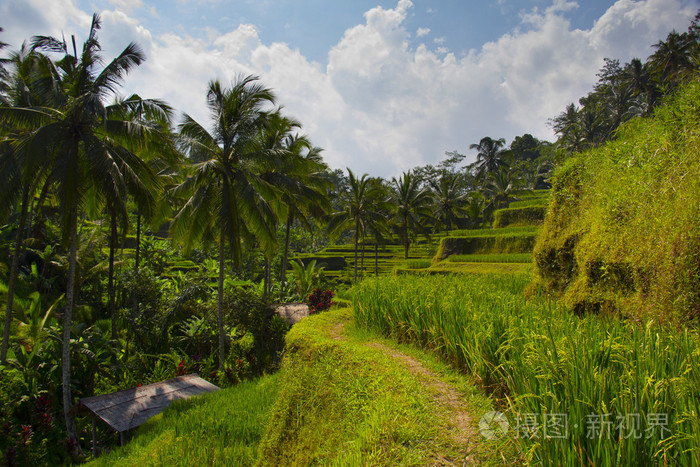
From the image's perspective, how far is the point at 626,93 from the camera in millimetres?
29781

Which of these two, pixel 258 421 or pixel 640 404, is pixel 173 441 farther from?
pixel 640 404

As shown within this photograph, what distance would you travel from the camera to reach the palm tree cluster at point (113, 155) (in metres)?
8.58

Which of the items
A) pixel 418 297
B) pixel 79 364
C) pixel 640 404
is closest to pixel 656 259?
pixel 640 404

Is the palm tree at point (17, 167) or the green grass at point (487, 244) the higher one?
the palm tree at point (17, 167)

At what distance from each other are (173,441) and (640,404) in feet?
21.1

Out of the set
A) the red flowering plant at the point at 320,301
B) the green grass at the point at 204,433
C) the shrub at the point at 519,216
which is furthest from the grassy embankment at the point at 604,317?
the shrub at the point at 519,216

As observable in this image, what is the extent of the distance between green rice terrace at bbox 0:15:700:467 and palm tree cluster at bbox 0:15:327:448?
2.5 inches

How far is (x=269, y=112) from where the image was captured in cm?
1189

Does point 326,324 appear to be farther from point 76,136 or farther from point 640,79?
point 640,79

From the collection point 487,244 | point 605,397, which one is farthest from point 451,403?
point 487,244

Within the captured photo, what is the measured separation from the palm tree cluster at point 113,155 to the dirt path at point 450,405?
25.1ft

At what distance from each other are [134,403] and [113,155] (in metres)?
5.97

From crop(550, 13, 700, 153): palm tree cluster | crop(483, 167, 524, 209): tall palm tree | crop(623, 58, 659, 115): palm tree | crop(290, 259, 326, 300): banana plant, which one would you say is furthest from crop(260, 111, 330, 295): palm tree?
crop(623, 58, 659, 115): palm tree

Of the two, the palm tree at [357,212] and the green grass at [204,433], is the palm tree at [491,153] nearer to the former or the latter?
the palm tree at [357,212]
